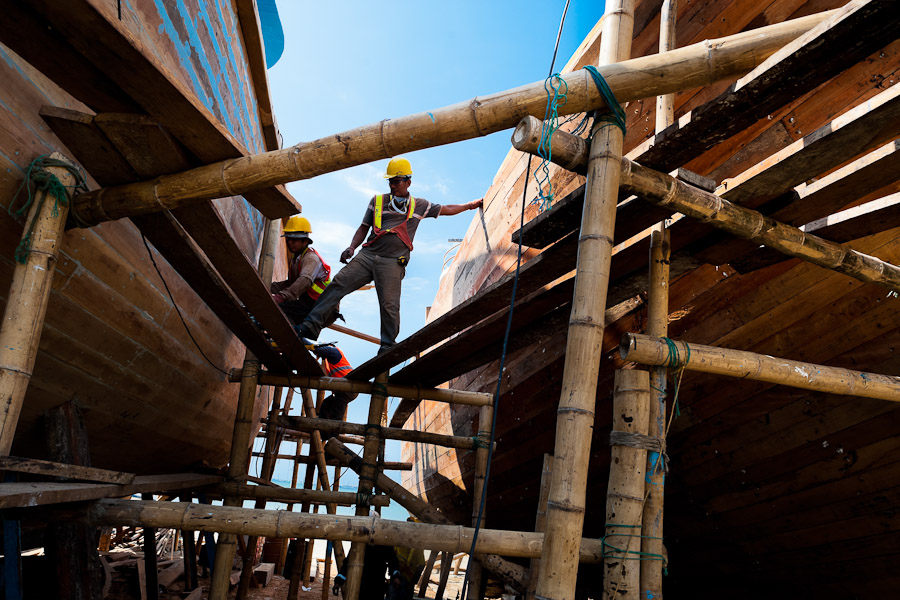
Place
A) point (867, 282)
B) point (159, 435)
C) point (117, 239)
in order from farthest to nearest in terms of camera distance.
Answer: point (159, 435)
point (117, 239)
point (867, 282)

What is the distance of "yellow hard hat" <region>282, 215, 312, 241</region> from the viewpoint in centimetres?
607

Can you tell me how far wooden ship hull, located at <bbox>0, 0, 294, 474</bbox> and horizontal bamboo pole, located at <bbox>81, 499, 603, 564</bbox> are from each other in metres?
1.02

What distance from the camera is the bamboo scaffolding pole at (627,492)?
2.55 meters

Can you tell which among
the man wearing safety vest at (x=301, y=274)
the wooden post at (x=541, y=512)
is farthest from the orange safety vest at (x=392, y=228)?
the wooden post at (x=541, y=512)

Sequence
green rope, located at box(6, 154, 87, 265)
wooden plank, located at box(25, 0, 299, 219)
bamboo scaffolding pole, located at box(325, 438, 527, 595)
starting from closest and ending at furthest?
wooden plank, located at box(25, 0, 299, 219) → green rope, located at box(6, 154, 87, 265) → bamboo scaffolding pole, located at box(325, 438, 527, 595)

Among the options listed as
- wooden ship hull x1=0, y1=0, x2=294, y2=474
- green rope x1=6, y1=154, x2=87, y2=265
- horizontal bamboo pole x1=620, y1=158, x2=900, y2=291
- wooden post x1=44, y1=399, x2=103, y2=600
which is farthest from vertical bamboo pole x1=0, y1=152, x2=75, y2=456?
horizontal bamboo pole x1=620, y1=158, x2=900, y2=291

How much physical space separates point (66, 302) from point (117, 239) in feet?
1.53

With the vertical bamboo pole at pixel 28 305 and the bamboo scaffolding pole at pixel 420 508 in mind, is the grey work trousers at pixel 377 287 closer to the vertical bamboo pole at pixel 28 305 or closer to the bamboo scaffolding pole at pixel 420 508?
the bamboo scaffolding pole at pixel 420 508

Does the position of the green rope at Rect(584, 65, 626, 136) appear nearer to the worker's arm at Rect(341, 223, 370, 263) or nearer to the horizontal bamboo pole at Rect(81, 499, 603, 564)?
the horizontal bamboo pole at Rect(81, 499, 603, 564)

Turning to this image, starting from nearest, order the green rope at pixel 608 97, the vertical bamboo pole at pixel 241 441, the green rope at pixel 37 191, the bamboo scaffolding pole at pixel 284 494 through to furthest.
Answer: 1. the green rope at pixel 37 191
2. the green rope at pixel 608 97
3. the vertical bamboo pole at pixel 241 441
4. the bamboo scaffolding pole at pixel 284 494

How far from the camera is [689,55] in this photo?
2.58 meters

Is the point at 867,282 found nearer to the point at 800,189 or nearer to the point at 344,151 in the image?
the point at 800,189

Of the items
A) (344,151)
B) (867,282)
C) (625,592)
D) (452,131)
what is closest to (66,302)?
(344,151)

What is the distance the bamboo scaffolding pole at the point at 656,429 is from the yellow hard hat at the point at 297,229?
3.89m
